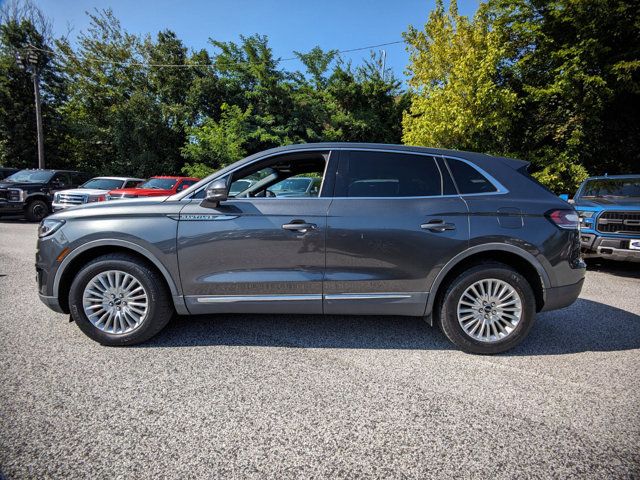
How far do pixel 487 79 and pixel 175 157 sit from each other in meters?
20.8

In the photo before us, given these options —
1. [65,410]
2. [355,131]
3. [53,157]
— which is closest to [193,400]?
[65,410]

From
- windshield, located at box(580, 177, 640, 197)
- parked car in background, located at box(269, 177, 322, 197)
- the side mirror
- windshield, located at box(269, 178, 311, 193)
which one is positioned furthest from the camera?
windshield, located at box(580, 177, 640, 197)

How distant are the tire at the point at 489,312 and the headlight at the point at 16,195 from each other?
48.3ft

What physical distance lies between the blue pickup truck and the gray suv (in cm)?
378

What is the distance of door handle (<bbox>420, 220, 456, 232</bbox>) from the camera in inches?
118

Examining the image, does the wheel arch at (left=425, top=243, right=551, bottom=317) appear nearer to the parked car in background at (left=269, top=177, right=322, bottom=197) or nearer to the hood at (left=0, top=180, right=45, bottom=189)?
the parked car in background at (left=269, top=177, right=322, bottom=197)

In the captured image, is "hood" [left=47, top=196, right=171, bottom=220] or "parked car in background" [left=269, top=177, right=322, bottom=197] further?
"parked car in background" [left=269, top=177, right=322, bottom=197]

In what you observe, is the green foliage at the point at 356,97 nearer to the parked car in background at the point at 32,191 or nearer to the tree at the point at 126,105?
the tree at the point at 126,105

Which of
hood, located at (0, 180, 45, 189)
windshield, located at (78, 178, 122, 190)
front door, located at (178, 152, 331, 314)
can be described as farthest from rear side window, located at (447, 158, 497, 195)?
hood, located at (0, 180, 45, 189)

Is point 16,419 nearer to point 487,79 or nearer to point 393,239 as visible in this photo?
point 393,239

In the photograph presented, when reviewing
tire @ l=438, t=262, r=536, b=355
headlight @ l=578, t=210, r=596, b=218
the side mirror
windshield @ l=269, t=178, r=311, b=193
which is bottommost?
tire @ l=438, t=262, r=536, b=355

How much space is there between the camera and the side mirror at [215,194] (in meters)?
2.92

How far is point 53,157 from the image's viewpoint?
25.4m

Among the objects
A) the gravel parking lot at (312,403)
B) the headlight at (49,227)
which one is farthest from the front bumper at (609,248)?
the headlight at (49,227)
